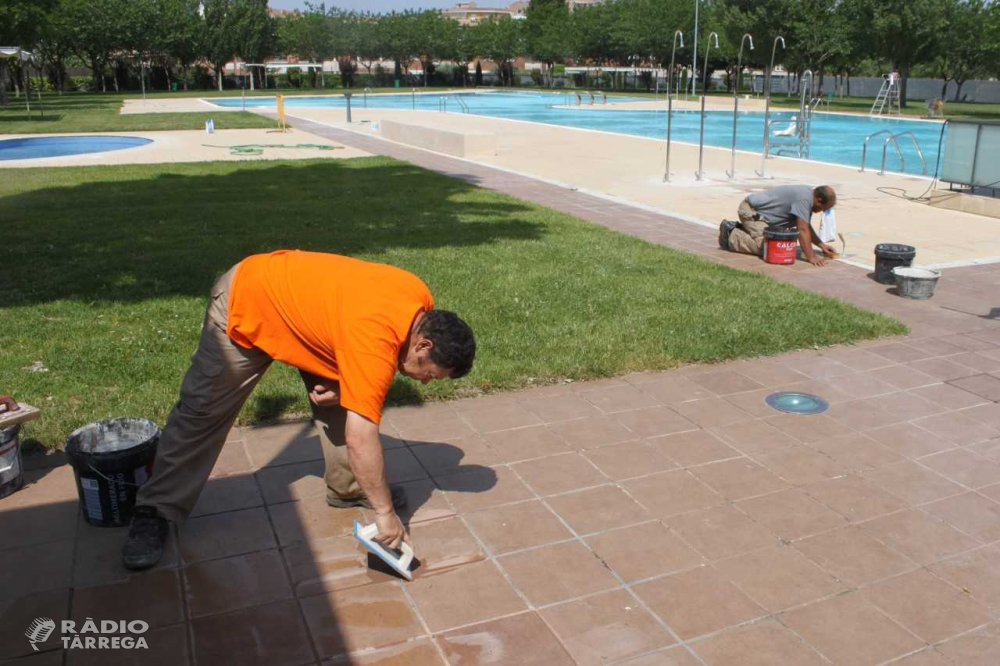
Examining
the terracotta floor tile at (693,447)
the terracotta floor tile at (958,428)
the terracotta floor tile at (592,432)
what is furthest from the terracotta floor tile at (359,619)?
the terracotta floor tile at (958,428)

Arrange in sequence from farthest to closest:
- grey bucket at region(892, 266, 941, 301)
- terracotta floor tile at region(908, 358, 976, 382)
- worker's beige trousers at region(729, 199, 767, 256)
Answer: worker's beige trousers at region(729, 199, 767, 256) → grey bucket at region(892, 266, 941, 301) → terracotta floor tile at region(908, 358, 976, 382)

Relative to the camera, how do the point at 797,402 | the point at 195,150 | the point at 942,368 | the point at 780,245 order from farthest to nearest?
1. the point at 195,150
2. the point at 780,245
3. the point at 942,368
4. the point at 797,402

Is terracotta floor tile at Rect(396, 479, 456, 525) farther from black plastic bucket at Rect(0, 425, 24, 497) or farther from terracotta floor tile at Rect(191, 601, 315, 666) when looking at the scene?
black plastic bucket at Rect(0, 425, 24, 497)

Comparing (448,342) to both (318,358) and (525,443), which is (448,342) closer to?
(318,358)

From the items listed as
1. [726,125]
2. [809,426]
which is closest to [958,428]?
[809,426]

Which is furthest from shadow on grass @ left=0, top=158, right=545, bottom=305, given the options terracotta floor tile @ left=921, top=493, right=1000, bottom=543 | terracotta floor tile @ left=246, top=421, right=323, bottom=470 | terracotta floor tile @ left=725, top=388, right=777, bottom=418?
terracotta floor tile @ left=921, top=493, right=1000, bottom=543

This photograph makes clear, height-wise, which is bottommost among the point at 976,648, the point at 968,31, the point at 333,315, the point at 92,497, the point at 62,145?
the point at 976,648

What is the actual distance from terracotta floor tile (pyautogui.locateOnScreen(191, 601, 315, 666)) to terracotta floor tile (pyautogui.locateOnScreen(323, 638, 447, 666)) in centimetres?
16

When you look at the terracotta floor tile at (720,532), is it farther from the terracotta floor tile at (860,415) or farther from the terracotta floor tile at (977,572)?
the terracotta floor tile at (860,415)

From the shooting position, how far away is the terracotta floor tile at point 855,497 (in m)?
4.42

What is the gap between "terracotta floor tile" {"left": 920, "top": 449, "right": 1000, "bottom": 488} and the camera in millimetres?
4777

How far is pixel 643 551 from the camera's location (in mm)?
4027

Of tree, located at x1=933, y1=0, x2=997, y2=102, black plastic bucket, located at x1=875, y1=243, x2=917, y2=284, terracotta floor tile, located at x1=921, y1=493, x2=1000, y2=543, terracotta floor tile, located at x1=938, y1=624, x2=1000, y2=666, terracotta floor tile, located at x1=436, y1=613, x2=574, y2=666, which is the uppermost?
tree, located at x1=933, y1=0, x2=997, y2=102

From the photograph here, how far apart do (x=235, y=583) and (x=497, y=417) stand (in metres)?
2.26
